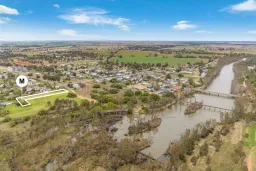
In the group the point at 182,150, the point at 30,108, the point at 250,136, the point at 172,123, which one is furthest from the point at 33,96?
the point at 250,136

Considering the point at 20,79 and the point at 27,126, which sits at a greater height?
the point at 20,79

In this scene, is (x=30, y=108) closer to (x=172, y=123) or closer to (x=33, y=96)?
(x=33, y=96)

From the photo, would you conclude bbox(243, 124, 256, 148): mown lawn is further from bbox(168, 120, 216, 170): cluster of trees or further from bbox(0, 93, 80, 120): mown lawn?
bbox(0, 93, 80, 120): mown lawn

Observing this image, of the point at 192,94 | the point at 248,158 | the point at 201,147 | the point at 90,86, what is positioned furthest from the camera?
the point at 90,86

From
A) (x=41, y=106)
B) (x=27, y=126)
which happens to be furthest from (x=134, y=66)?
(x=27, y=126)

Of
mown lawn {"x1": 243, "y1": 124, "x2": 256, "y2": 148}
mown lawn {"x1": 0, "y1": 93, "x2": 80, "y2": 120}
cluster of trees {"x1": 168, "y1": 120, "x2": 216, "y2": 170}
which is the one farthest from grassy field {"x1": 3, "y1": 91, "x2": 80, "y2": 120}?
mown lawn {"x1": 243, "y1": 124, "x2": 256, "y2": 148}

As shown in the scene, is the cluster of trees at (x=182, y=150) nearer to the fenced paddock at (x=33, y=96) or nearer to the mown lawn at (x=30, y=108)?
the mown lawn at (x=30, y=108)

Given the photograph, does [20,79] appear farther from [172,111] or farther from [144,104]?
[172,111]

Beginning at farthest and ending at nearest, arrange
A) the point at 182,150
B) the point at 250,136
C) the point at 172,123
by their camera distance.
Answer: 1. the point at 172,123
2. the point at 250,136
3. the point at 182,150
